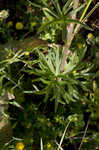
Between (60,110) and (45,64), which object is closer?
(45,64)

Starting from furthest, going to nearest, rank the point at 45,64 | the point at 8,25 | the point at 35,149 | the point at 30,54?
the point at 8,25, the point at 30,54, the point at 35,149, the point at 45,64

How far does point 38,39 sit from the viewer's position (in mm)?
1975

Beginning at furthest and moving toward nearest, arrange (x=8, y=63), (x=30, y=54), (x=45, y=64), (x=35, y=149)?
(x=30, y=54) < (x=35, y=149) < (x=8, y=63) < (x=45, y=64)

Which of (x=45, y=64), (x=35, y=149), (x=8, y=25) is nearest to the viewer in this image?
(x=45, y=64)

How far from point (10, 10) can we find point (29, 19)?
247 millimetres

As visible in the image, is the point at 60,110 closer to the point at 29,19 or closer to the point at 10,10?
the point at 29,19

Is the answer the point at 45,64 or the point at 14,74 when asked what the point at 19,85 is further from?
the point at 45,64

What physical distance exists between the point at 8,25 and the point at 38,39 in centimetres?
37

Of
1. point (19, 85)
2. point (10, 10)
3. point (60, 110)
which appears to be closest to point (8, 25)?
point (10, 10)

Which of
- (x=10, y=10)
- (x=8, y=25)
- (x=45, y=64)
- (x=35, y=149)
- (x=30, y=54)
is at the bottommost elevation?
(x=35, y=149)

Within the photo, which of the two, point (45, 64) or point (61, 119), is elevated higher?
point (45, 64)

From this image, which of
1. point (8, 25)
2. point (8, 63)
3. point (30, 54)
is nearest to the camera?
point (8, 63)

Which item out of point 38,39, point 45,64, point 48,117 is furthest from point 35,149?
point 38,39

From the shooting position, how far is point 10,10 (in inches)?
86.9
